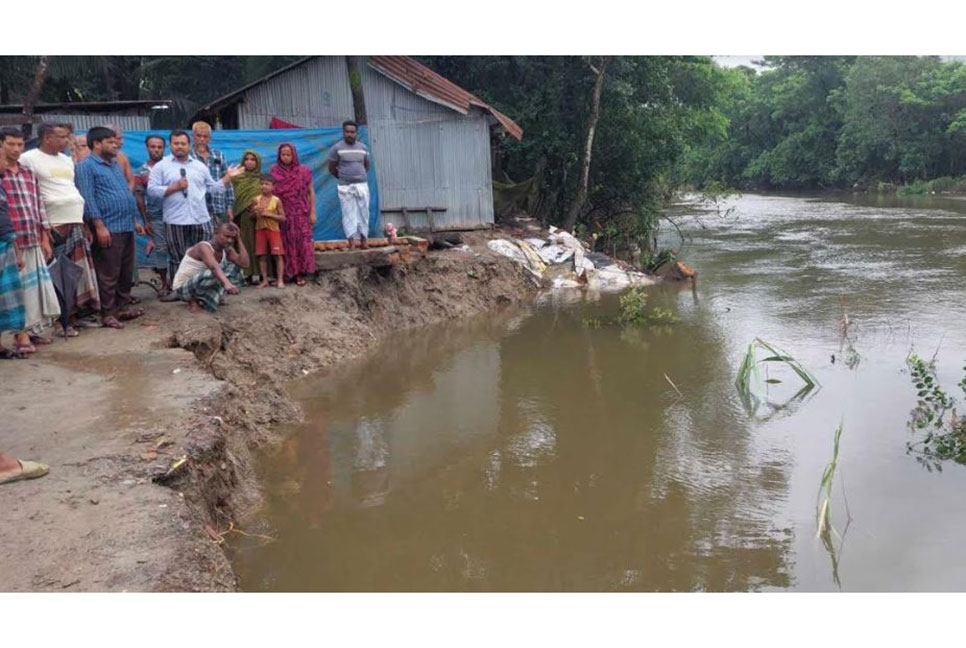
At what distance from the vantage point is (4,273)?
4.76 meters

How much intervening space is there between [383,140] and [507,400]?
608cm

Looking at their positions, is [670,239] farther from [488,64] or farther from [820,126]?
[820,126]

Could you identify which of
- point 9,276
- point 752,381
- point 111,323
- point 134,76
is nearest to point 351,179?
point 111,323

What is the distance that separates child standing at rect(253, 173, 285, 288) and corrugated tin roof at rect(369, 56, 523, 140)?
3976 millimetres

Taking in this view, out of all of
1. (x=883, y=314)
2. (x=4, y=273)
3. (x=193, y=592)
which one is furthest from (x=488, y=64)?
(x=193, y=592)

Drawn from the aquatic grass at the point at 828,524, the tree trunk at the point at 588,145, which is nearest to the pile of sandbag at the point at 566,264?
the tree trunk at the point at 588,145

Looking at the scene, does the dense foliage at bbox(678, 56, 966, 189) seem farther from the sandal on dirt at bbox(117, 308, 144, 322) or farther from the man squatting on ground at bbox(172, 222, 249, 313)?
the sandal on dirt at bbox(117, 308, 144, 322)

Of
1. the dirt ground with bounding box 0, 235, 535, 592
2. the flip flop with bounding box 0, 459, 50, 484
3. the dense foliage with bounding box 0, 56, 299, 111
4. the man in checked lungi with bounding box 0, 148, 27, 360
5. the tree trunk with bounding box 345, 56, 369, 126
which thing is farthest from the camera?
the dense foliage with bounding box 0, 56, 299, 111

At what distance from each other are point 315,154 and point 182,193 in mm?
3008

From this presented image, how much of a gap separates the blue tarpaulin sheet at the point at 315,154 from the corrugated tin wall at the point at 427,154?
1.05m

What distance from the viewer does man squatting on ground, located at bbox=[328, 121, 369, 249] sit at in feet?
28.7

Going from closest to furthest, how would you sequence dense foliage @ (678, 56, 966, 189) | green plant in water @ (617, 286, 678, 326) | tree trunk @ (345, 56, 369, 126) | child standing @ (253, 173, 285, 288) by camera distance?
1. child standing @ (253, 173, 285, 288)
2. green plant in water @ (617, 286, 678, 326)
3. tree trunk @ (345, 56, 369, 126)
4. dense foliage @ (678, 56, 966, 189)

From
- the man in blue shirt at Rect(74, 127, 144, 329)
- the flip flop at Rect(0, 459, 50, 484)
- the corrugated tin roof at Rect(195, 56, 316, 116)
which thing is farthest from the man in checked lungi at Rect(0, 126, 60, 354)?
the corrugated tin roof at Rect(195, 56, 316, 116)

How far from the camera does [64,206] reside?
5.59 meters
